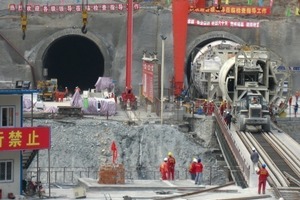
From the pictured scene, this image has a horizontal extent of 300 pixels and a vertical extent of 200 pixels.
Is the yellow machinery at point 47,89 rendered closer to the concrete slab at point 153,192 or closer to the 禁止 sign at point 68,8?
the 禁止 sign at point 68,8

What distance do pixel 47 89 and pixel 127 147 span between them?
41.4ft

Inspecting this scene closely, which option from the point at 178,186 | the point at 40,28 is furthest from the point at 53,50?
the point at 178,186

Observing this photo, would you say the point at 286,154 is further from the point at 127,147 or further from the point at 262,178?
the point at 262,178

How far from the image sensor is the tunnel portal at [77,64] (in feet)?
222

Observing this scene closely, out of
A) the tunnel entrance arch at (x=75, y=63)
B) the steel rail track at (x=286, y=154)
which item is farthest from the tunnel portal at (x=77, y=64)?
the steel rail track at (x=286, y=154)

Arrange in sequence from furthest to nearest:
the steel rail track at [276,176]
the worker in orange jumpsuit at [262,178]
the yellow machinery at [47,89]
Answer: the yellow machinery at [47,89], the steel rail track at [276,176], the worker in orange jumpsuit at [262,178]

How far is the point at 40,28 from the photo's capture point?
58719mm

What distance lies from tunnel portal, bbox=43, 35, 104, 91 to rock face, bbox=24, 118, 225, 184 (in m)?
21.5

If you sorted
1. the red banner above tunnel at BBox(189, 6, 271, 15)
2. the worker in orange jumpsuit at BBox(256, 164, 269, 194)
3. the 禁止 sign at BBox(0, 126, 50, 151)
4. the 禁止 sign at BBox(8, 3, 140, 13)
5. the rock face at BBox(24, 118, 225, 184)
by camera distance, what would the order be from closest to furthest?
the 禁止 sign at BBox(0, 126, 50, 151)
the worker in orange jumpsuit at BBox(256, 164, 269, 194)
the rock face at BBox(24, 118, 225, 184)
the 禁止 sign at BBox(8, 3, 140, 13)
the red banner above tunnel at BBox(189, 6, 271, 15)

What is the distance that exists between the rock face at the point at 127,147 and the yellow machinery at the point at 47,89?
23.6ft

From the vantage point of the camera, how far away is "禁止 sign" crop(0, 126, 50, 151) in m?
30.0

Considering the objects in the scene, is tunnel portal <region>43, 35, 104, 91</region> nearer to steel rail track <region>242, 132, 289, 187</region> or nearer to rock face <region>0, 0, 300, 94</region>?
rock face <region>0, 0, 300, 94</region>

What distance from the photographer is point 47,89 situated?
181 feet

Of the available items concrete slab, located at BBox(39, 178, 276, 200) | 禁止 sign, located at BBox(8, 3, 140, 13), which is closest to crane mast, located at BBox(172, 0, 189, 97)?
禁止 sign, located at BBox(8, 3, 140, 13)
